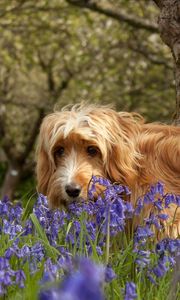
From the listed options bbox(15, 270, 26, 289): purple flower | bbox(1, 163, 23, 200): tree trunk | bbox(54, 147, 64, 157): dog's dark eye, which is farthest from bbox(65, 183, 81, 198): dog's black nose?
bbox(1, 163, 23, 200): tree trunk

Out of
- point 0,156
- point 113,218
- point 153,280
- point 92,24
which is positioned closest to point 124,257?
point 113,218

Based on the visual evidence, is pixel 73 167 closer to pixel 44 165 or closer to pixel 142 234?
pixel 44 165

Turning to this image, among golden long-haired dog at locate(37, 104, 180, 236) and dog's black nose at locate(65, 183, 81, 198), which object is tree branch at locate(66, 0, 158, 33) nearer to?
golden long-haired dog at locate(37, 104, 180, 236)

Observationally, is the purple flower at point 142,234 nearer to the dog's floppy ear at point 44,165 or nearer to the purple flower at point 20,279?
the purple flower at point 20,279

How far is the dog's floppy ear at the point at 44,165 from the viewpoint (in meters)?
4.57

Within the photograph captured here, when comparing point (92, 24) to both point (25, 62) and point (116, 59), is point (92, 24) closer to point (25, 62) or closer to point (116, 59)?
point (116, 59)

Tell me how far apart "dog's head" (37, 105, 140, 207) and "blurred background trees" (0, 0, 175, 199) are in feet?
21.7

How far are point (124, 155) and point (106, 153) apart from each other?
0.13 m

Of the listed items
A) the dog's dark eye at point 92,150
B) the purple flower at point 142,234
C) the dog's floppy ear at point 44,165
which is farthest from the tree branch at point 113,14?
the purple flower at point 142,234

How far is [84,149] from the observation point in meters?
4.46

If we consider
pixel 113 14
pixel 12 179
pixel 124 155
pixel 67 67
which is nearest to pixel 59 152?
pixel 124 155

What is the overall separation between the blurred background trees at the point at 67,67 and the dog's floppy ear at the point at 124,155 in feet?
21.9

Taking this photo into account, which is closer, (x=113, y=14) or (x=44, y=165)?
(x=44, y=165)

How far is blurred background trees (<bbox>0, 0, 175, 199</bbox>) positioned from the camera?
12.2 metres
